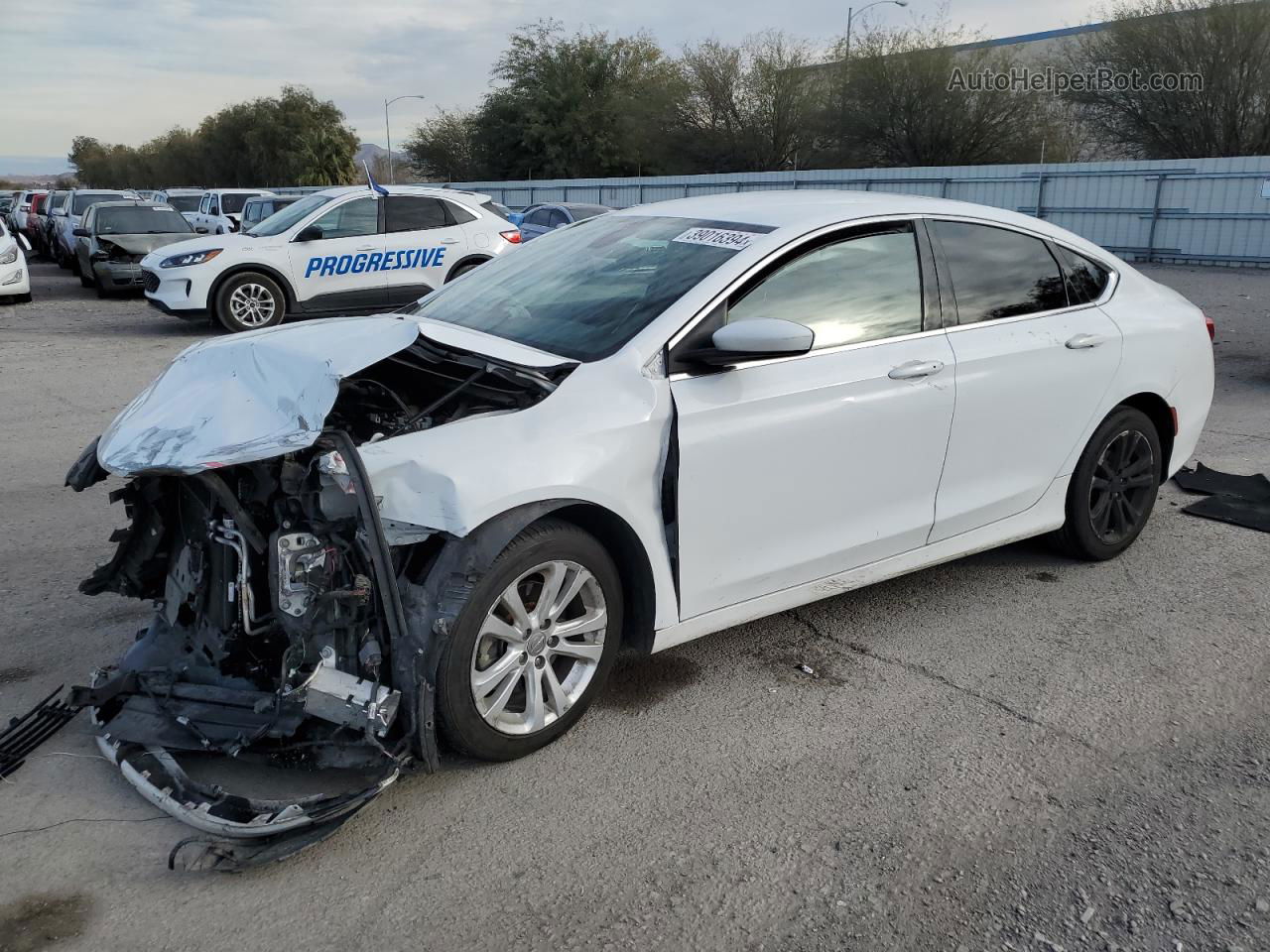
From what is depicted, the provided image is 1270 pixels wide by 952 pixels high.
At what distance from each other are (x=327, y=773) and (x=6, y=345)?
38.8 ft

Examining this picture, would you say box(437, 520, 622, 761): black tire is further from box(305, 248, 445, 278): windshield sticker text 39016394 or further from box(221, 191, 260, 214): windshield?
box(221, 191, 260, 214): windshield

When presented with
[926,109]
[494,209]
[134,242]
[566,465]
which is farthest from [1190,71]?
[566,465]

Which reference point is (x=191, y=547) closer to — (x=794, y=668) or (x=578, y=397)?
(x=578, y=397)

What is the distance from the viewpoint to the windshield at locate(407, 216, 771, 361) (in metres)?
3.84

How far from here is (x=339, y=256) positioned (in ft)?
43.8

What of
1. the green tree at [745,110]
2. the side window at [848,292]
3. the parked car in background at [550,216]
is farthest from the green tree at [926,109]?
the side window at [848,292]

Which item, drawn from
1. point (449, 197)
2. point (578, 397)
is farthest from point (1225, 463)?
point (449, 197)

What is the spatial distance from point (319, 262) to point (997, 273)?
1043 cm

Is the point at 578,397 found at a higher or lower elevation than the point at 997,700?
higher

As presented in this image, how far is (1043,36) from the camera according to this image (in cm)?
4412

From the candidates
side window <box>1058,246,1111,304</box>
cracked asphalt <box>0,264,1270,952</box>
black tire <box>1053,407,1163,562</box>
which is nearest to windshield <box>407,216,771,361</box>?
cracked asphalt <box>0,264,1270,952</box>

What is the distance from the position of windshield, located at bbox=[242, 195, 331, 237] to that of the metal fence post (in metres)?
18.1

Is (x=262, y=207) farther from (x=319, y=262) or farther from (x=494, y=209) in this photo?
(x=319, y=262)

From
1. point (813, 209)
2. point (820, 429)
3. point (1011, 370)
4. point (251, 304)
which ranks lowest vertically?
point (251, 304)
